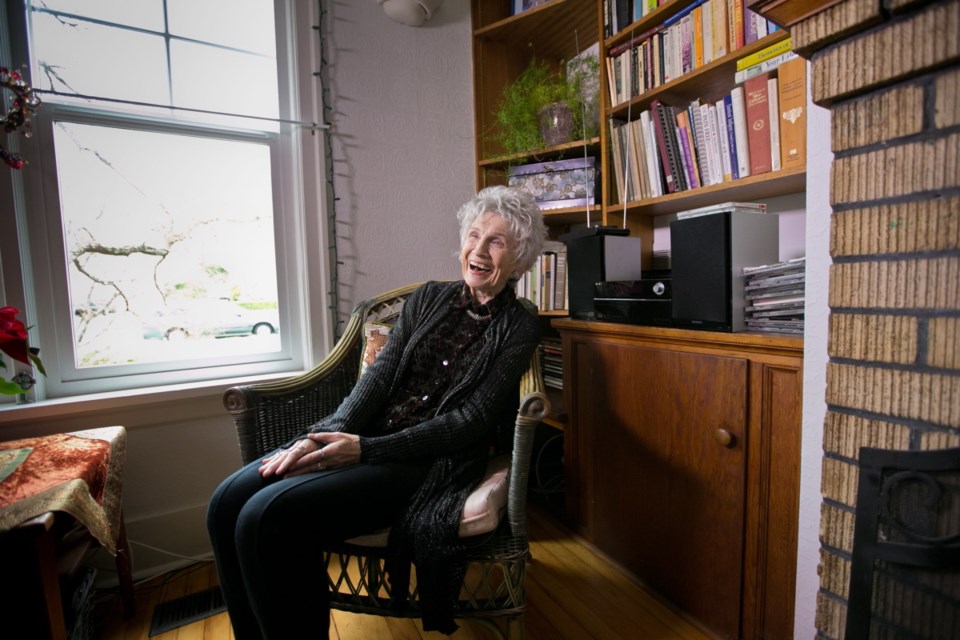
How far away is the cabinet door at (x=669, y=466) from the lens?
3.72 ft

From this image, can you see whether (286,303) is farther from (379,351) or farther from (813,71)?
(813,71)

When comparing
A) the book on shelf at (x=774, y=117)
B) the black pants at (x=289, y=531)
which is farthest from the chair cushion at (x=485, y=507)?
the book on shelf at (x=774, y=117)

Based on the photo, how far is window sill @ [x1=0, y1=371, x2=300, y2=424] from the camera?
136 centimetres

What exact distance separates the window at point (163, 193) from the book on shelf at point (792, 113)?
1613 millimetres

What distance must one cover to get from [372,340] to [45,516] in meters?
0.86

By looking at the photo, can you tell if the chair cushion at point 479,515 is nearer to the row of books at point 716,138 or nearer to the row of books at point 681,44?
the row of books at point 716,138

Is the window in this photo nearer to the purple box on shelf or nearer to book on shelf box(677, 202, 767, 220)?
the purple box on shelf

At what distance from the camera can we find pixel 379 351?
141cm

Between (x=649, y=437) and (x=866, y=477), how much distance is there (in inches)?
27.2

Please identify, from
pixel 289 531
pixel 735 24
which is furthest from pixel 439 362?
pixel 735 24

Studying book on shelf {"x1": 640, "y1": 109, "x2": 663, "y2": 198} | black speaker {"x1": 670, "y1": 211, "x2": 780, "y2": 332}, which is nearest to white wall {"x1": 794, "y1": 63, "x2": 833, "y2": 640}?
black speaker {"x1": 670, "y1": 211, "x2": 780, "y2": 332}

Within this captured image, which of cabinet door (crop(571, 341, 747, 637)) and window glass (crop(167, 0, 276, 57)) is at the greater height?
window glass (crop(167, 0, 276, 57))

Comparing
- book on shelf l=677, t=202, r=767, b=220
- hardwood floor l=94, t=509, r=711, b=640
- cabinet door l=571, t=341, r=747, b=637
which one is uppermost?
book on shelf l=677, t=202, r=767, b=220

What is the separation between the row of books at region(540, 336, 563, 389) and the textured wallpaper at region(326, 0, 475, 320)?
57 cm
